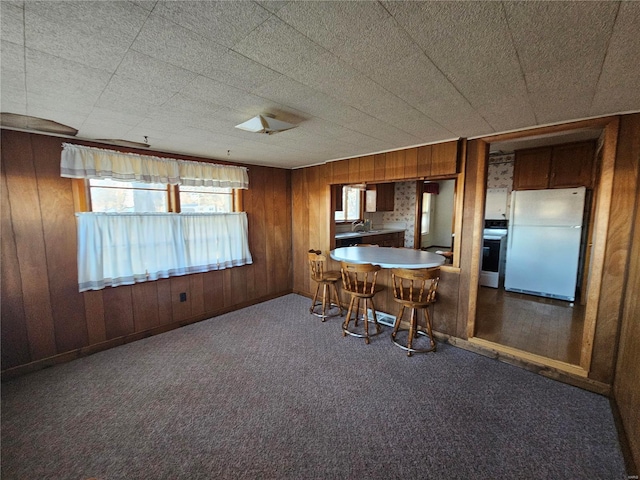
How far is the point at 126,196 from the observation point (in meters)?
3.07

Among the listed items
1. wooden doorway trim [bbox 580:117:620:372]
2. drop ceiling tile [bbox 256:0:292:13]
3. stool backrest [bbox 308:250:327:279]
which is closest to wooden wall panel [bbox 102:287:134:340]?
stool backrest [bbox 308:250:327:279]

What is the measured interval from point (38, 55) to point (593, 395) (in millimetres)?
4250

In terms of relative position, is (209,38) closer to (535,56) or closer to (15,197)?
(535,56)

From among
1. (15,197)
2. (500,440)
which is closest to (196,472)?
(500,440)

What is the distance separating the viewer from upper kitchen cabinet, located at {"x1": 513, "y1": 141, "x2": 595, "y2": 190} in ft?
12.4

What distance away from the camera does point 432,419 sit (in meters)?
1.94

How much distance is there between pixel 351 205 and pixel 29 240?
5027mm

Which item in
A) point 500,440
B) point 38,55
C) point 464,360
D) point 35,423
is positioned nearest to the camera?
point 38,55

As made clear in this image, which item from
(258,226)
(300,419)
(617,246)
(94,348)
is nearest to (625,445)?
(617,246)

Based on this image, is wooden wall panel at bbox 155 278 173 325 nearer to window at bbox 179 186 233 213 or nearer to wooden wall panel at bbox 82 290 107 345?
wooden wall panel at bbox 82 290 107 345

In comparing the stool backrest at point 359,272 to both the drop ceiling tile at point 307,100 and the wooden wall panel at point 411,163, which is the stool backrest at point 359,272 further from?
the drop ceiling tile at point 307,100

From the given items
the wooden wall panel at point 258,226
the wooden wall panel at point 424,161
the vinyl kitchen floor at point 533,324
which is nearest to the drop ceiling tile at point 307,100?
the wooden wall panel at point 424,161

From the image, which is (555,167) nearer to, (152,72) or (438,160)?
(438,160)

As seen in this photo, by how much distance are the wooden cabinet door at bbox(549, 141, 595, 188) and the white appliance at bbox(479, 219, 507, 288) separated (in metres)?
1.02
